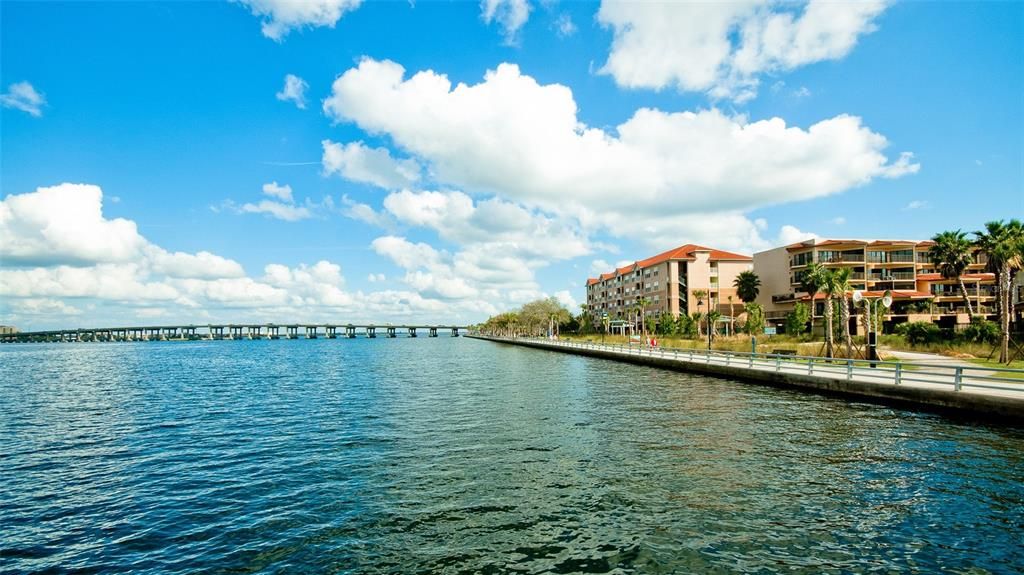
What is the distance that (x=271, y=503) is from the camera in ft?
39.9

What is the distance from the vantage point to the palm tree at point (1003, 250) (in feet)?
134

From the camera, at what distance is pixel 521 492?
12.5 meters

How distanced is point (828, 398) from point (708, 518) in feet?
67.1

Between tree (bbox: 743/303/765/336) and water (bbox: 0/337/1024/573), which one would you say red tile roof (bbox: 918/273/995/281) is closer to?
tree (bbox: 743/303/765/336)

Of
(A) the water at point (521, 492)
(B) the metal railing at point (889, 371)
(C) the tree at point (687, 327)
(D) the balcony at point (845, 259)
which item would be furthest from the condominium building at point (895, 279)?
(A) the water at point (521, 492)

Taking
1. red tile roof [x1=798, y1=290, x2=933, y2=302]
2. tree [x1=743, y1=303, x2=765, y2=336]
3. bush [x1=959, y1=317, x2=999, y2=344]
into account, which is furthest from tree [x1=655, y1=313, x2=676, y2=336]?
bush [x1=959, y1=317, x2=999, y2=344]

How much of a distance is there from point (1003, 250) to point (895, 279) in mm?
48413

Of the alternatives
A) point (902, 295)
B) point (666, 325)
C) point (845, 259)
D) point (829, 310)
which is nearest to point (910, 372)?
point (829, 310)

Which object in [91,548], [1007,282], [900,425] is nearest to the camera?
[91,548]

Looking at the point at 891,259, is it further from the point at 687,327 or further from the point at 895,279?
the point at 687,327

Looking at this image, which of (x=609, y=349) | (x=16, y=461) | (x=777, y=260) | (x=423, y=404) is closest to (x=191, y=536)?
(x=16, y=461)

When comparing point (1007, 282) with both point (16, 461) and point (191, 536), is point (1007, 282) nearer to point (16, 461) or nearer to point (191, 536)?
point (191, 536)

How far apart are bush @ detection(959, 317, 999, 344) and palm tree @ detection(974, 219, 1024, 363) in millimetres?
607

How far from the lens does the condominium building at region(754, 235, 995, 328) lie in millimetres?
79375
